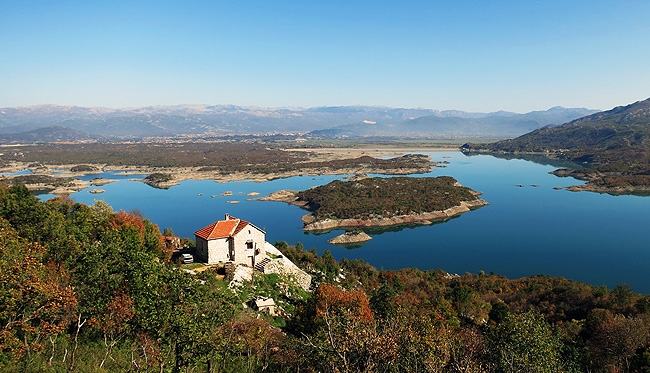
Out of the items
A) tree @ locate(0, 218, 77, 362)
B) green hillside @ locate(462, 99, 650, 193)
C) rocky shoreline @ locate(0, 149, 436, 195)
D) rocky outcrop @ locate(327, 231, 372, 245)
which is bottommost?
rocky outcrop @ locate(327, 231, 372, 245)

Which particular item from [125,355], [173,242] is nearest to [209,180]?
[173,242]

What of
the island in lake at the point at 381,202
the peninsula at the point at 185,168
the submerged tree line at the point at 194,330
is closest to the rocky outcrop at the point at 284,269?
the submerged tree line at the point at 194,330

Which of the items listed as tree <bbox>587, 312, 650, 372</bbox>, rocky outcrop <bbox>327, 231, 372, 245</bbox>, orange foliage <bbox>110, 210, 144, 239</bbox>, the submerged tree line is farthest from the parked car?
rocky outcrop <bbox>327, 231, 372, 245</bbox>

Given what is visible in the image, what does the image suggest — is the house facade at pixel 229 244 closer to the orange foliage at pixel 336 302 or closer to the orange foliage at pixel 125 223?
the orange foliage at pixel 125 223

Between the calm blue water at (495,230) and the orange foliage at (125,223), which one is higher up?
the orange foliage at (125,223)

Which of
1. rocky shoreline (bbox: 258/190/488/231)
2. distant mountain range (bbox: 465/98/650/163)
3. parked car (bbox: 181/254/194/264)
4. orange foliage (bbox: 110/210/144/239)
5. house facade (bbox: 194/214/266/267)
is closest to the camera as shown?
house facade (bbox: 194/214/266/267)

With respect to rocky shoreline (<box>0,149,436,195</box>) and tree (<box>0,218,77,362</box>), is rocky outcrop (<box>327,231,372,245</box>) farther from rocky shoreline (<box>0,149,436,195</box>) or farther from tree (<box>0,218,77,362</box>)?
rocky shoreline (<box>0,149,436,195</box>)
